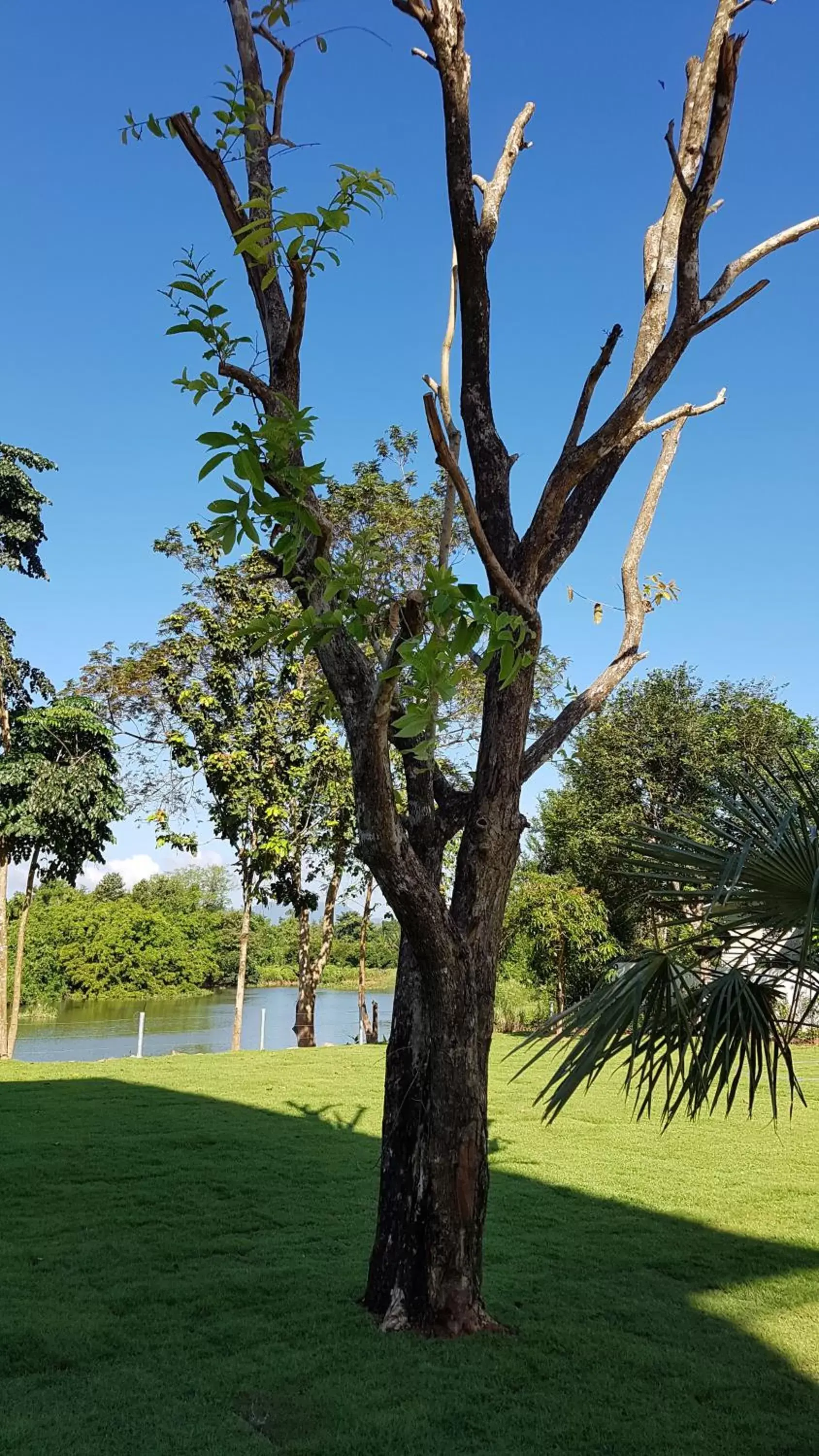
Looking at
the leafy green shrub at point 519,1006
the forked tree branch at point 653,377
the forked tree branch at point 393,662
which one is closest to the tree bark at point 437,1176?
the forked tree branch at point 393,662

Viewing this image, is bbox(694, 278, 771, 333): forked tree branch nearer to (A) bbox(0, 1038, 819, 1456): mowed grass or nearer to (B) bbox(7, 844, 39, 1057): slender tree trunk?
(A) bbox(0, 1038, 819, 1456): mowed grass

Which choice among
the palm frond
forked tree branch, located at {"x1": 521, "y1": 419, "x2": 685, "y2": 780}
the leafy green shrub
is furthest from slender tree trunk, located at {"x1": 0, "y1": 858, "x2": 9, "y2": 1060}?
the palm frond

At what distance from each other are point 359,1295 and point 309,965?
1232 cm

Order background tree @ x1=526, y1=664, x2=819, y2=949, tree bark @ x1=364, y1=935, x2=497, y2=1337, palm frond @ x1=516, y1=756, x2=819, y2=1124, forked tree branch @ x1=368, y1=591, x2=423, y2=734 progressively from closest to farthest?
forked tree branch @ x1=368, y1=591, x2=423, y2=734
palm frond @ x1=516, y1=756, x2=819, y2=1124
tree bark @ x1=364, y1=935, x2=497, y2=1337
background tree @ x1=526, y1=664, x2=819, y2=949

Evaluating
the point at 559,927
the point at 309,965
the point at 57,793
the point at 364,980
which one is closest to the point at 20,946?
the point at 57,793

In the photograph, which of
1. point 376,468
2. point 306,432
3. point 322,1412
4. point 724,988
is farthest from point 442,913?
point 376,468

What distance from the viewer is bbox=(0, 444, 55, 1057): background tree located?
46.4 feet

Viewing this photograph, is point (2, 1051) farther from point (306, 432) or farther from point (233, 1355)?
point (306, 432)

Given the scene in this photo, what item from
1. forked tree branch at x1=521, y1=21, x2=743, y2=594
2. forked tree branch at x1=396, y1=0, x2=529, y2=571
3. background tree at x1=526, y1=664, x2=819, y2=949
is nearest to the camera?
forked tree branch at x1=521, y1=21, x2=743, y2=594

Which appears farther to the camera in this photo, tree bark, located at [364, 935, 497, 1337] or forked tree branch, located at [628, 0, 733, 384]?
forked tree branch, located at [628, 0, 733, 384]

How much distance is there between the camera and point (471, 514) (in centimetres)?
388

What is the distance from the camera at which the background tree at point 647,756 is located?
69.6 ft

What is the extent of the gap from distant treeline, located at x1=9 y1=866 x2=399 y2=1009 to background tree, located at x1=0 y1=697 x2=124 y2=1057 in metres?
8.71

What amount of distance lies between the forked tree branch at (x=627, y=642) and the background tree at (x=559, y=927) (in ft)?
36.8
